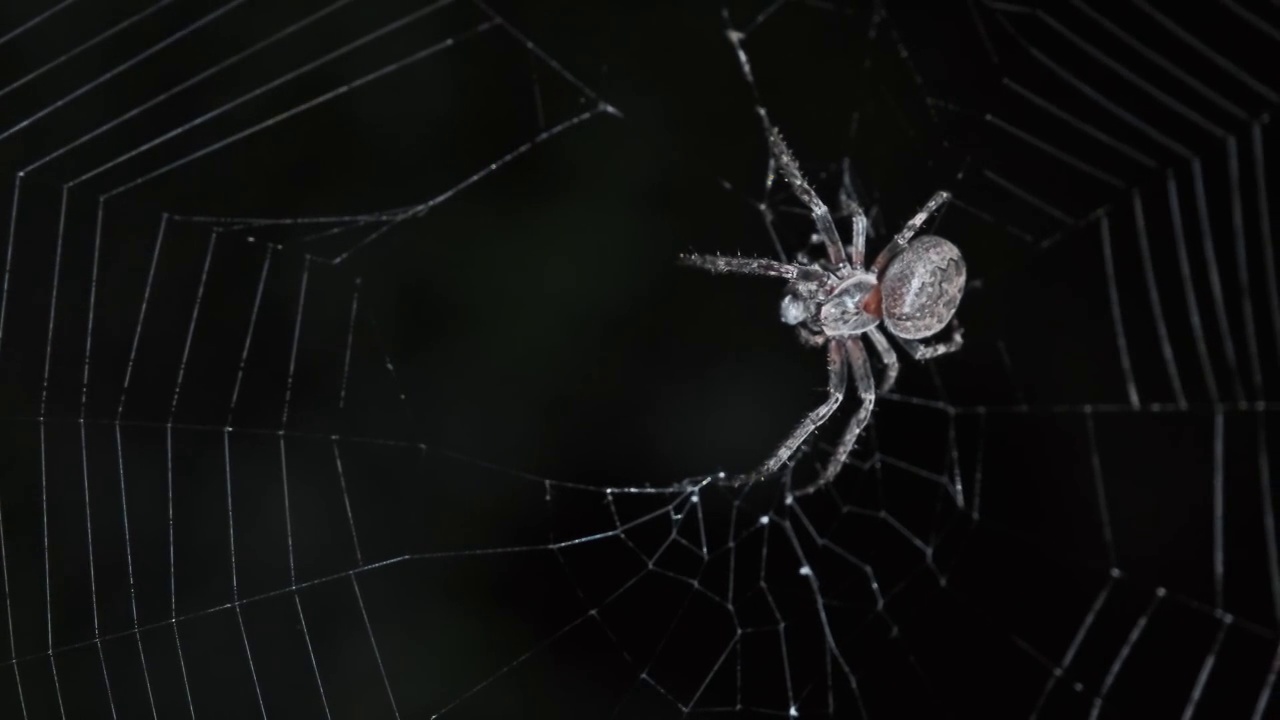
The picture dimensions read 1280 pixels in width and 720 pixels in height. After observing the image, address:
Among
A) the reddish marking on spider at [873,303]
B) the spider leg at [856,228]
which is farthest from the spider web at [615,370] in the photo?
the spider leg at [856,228]

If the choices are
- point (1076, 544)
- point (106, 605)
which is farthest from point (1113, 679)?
point (106, 605)

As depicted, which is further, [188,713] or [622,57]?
[622,57]

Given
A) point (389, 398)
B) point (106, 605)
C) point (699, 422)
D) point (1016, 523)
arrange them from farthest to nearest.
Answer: point (1016, 523) < point (699, 422) < point (389, 398) < point (106, 605)

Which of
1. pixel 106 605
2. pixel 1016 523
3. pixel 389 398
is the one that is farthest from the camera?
pixel 1016 523

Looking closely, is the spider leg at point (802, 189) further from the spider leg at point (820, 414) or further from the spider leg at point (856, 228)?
the spider leg at point (820, 414)

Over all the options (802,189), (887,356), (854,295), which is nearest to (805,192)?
(802,189)

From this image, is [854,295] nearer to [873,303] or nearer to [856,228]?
[873,303]

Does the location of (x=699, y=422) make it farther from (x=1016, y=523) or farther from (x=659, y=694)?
(x=1016, y=523)

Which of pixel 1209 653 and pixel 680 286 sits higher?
pixel 680 286
